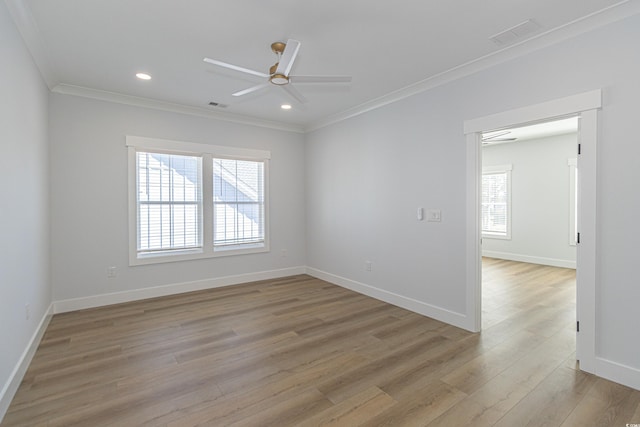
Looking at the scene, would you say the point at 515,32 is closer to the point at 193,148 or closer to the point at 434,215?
the point at 434,215

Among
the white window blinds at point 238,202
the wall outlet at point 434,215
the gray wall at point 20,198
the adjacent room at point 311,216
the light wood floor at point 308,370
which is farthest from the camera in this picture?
the white window blinds at point 238,202

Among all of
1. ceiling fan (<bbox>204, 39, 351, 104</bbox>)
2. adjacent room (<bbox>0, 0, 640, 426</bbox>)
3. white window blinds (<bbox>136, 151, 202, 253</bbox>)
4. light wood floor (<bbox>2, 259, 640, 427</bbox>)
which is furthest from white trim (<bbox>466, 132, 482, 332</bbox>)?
white window blinds (<bbox>136, 151, 202, 253</bbox>)

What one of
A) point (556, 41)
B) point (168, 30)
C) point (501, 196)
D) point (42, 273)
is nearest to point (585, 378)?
point (556, 41)

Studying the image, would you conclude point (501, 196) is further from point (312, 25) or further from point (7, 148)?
point (7, 148)

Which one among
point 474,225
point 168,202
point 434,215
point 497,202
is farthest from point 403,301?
point 497,202

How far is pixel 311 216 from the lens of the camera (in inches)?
232

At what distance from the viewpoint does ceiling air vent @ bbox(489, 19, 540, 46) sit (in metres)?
2.52

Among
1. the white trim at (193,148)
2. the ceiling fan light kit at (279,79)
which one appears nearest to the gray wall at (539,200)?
the white trim at (193,148)

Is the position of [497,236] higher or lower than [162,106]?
lower

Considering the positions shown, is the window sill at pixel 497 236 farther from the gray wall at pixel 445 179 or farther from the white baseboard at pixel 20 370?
the white baseboard at pixel 20 370

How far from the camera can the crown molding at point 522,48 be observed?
2.31 metres

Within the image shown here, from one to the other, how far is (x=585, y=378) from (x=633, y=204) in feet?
4.54

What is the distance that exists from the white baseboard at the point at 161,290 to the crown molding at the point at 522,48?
3305 millimetres

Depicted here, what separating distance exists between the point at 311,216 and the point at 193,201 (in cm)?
212
